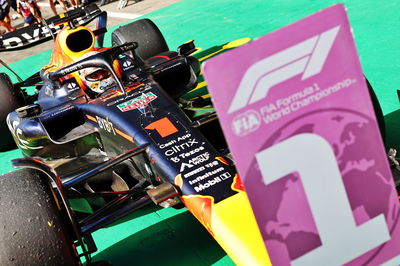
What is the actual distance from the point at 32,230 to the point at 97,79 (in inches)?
76.1

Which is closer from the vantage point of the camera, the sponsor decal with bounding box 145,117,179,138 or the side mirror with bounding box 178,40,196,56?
the sponsor decal with bounding box 145,117,179,138

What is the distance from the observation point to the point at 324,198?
77.9 inches

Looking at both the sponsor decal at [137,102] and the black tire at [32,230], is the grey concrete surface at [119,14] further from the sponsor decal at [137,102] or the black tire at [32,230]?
the black tire at [32,230]

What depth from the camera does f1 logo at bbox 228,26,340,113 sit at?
184 centimetres

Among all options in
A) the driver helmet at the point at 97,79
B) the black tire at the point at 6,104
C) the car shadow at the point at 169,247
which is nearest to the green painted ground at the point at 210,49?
the car shadow at the point at 169,247

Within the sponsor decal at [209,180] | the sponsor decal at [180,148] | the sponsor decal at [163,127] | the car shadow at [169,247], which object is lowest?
the car shadow at [169,247]

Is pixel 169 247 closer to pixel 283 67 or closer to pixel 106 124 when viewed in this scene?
pixel 106 124

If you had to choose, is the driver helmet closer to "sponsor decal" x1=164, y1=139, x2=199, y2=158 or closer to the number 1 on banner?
"sponsor decal" x1=164, y1=139, x2=199, y2=158

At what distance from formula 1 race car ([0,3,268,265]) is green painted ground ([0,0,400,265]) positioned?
26 cm

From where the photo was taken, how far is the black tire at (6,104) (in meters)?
5.68

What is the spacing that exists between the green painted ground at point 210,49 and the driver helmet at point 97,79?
1100 millimetres

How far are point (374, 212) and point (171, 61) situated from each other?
311 cm

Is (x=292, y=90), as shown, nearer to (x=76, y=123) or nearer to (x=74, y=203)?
(x=74, y=203)

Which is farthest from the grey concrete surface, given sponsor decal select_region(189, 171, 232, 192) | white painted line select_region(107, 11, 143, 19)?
sponsor decal select_region(189, 171, 232, 192)
